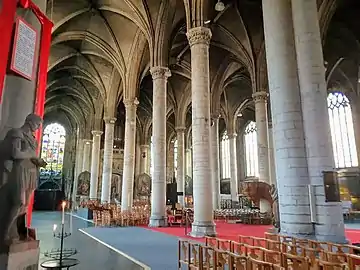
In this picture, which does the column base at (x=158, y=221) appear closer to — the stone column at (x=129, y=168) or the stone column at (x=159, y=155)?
the stone column at (x=159, y=155)

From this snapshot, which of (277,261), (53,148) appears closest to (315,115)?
(277,261)

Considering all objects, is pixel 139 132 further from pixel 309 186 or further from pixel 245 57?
pixel 309 186

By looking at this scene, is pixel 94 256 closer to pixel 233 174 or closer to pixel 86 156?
pixel 233 174

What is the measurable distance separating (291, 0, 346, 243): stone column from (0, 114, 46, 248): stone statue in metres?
5.31

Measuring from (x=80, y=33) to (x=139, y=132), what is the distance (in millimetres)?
15944

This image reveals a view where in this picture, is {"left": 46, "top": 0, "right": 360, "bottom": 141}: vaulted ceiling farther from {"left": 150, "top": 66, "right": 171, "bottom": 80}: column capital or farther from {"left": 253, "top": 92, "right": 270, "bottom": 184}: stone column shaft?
{"left": 253, "top": 92, "right": 270, "bottom": 184}: stone column shaft

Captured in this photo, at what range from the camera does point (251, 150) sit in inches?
1189

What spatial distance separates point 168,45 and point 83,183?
1902cm

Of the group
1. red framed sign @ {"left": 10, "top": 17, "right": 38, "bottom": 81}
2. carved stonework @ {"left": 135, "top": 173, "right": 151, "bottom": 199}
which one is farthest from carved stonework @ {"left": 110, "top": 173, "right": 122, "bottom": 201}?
red framed sign @ {"left": 10, "top": 17, "right": 38, "bottom": 81}

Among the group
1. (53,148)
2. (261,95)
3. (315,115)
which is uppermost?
(261,95)

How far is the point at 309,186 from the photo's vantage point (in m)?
5.97

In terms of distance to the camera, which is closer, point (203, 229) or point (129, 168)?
point (203, 229)

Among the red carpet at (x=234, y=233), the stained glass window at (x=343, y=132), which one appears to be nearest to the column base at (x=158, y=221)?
the red carpet at (x=234, y=233)

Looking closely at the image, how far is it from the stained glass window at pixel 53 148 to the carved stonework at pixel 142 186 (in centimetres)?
1041
